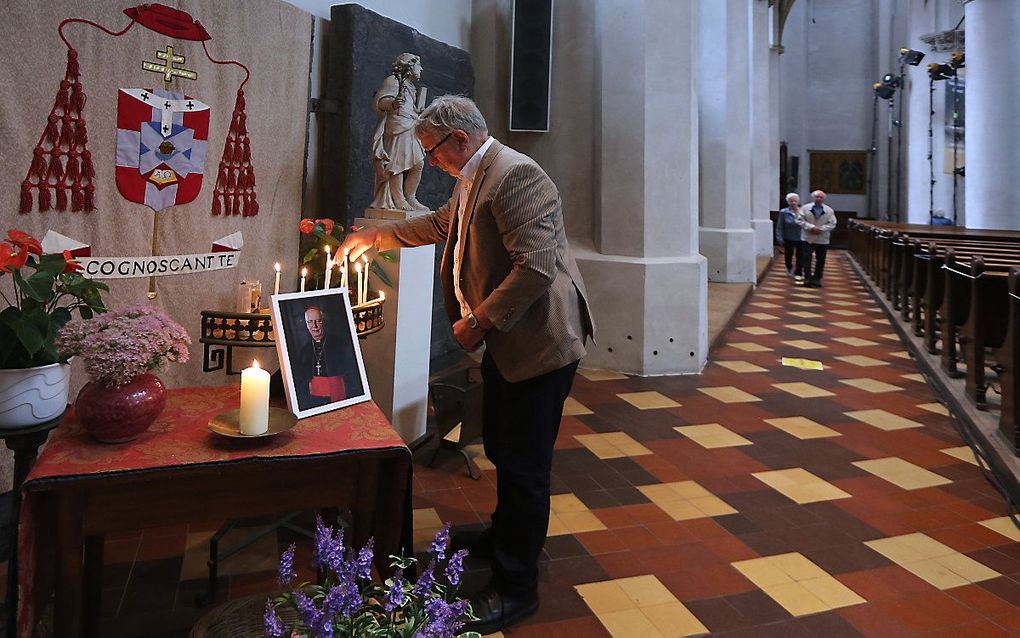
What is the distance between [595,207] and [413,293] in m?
3.01

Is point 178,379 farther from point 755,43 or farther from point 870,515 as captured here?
point 755,43

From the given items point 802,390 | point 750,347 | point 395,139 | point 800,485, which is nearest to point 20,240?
point 395,139

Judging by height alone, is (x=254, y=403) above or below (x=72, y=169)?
below

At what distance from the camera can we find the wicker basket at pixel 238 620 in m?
1.60

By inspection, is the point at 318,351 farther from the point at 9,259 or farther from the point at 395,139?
the point at 395,139

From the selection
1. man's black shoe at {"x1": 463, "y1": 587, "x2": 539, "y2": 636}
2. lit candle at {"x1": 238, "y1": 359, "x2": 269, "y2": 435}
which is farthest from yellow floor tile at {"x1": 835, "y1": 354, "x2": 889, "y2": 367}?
lit candle at {"x1": 238, "y1": 359, "x2": 269, "y2": 435}

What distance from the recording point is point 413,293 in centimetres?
403

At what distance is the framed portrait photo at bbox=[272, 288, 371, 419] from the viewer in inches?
79.9

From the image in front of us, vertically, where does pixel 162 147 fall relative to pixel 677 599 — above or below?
above

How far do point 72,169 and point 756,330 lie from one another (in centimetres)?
726

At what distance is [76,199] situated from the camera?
10.9 feet

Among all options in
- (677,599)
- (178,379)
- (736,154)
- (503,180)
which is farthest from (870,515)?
(736,154)

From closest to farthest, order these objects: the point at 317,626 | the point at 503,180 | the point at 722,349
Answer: the point at 317,626, the point at 503,180, the point at 722,349

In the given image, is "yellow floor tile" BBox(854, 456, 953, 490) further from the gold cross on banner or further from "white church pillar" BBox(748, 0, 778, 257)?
"white church pillar" BBox(748, 0, 778, 257)
